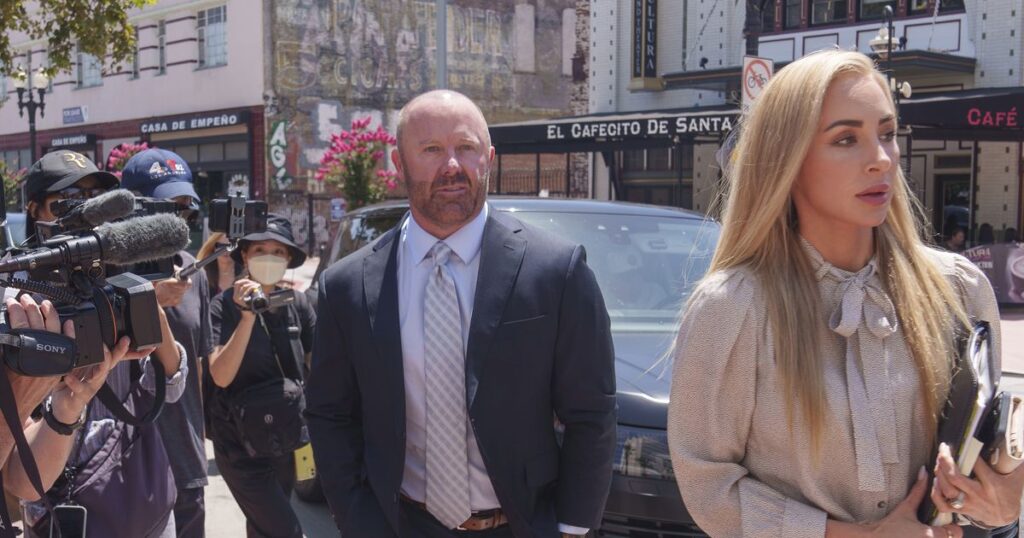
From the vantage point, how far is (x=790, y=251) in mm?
2463

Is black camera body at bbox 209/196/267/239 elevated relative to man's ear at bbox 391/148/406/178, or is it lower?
lower

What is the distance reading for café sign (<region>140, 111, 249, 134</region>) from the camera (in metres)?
31.2

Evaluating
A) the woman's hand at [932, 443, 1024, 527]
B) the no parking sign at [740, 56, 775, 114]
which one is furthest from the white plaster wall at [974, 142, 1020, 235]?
the woman's hand at [932, 443, 1024, 527]

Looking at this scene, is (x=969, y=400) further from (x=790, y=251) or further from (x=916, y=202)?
(x=916, y=202)

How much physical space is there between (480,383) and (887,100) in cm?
132

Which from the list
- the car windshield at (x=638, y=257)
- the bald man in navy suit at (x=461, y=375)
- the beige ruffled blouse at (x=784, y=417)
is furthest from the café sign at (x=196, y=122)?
the beige ruffled blouse at (x=784, y=417)

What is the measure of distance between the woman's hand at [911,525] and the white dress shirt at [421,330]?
117 centimetres

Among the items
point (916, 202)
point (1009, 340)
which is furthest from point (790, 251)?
point (1009, 340)

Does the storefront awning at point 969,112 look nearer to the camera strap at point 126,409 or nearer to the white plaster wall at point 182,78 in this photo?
the camera strap at point 126,409

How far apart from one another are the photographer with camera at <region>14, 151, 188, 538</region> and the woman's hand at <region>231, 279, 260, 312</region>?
37.2 inches

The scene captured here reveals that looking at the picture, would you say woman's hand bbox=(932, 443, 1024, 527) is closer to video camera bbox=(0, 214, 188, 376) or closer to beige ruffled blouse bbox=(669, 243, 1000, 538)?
beige ruffled blouse bbox=(669, 243, 1000, 538)

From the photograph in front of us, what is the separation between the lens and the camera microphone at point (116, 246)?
91.9 inches

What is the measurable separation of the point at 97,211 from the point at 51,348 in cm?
65

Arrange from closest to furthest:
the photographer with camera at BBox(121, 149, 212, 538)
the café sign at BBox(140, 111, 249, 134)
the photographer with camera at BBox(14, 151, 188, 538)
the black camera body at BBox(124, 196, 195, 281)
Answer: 1. the photographer with camera at BBox(14, 151, 188, 538)
2. the black camera body at BBox(124, 196, 195, 281)
3. the photographer with camera at BBox(121, 149, 212, 538)
4. the café sign at BBox(140, 111, 249, 134)
